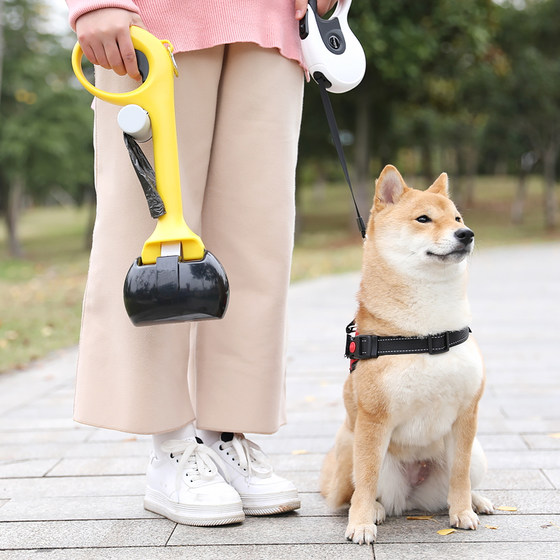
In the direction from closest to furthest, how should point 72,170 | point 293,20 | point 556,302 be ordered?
1. point 293,20
2. point 556,302
3. point 72,170

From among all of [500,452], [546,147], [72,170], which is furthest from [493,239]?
[500,452]

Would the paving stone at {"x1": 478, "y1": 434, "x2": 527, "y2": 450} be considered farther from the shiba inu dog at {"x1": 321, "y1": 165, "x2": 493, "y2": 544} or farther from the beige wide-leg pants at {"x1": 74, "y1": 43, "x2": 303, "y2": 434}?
the beige wide-leg pants at {"x1": 74, "y1": 43, "x2": 303, "y2": 434}

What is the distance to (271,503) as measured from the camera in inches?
91.8

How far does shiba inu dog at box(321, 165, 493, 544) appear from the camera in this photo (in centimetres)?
211

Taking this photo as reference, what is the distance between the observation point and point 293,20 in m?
2.31

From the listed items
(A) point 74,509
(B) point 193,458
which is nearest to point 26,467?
(A) point 74,509

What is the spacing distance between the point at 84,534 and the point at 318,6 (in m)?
1.81

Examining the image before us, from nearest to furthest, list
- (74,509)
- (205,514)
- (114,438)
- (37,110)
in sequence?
(205,514), (74,509), (114,438), (37,110)

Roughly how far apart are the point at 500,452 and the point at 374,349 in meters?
1.24

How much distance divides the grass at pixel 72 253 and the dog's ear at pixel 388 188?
1.02ft

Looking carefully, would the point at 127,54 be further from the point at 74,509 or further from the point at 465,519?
the point at 465,519

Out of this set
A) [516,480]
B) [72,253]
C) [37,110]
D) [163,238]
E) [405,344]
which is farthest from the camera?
[72,253]

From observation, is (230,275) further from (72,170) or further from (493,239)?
(72,170)

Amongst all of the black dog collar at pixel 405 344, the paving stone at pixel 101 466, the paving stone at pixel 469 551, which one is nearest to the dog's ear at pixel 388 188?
the black dog collar at pixel 405 344
